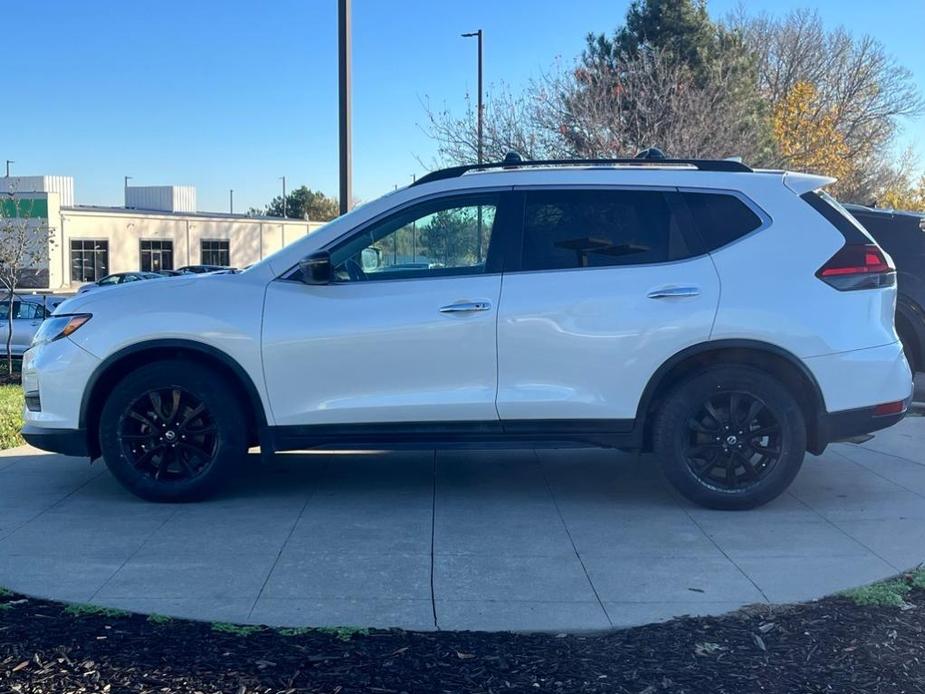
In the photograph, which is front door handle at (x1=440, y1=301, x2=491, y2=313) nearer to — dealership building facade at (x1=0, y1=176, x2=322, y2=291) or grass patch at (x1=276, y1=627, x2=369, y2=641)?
grass patch at (x1=276, y1=627, x2=369, y2=641)

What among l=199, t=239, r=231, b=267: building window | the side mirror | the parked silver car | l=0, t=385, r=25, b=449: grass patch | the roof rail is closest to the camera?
the side mirror

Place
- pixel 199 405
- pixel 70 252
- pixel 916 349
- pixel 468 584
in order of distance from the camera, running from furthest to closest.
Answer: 1. pixel 70 252
2. pixel 916 349
3. pixel 199 405
4. pixel 468 584

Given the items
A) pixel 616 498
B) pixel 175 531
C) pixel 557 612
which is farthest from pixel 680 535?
pixel 175 531

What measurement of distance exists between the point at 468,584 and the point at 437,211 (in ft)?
7.63

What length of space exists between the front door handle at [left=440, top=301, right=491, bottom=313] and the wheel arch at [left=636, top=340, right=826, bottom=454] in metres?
1.06

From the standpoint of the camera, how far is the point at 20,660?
3.84 metres

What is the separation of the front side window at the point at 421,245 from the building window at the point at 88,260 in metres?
44.3

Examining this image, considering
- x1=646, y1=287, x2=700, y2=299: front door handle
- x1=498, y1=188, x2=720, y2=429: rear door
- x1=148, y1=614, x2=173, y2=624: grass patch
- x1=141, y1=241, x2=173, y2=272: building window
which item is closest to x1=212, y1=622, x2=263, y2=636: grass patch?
x1=148, y1=614, x2=173, y2=624: grass patch

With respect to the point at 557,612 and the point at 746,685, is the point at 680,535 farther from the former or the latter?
the point at 746,685

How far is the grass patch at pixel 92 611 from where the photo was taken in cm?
432

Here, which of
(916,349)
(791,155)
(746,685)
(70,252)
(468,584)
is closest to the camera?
(746,685)

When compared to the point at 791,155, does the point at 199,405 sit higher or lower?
lower

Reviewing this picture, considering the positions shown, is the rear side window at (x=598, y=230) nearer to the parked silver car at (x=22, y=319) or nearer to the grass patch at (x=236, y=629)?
the grass patch at (x=236, y=629)

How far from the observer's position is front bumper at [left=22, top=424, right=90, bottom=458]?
19.5 feet
